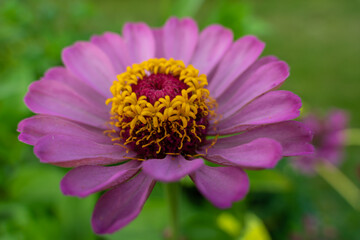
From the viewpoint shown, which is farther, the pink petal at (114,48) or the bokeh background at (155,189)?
the bokeh background at (155,189)

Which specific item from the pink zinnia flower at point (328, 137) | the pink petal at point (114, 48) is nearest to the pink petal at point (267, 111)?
the pink petal at point (114, 48)

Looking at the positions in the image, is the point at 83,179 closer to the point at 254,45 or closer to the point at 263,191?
the point at 254,45

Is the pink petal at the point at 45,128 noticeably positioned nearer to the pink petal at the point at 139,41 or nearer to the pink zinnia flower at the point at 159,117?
the pink zinnia flower at the point at 159,117

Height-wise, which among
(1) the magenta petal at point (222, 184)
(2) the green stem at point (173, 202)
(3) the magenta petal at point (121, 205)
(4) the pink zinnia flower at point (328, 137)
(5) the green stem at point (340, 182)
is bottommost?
(5) the green stem at point (340, 182)

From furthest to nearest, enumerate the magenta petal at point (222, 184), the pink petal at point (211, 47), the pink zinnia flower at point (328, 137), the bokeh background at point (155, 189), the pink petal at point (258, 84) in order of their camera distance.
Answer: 1. the pink zinnia flower at point (328, 137)
2. the bokeh background at point (155, 189)
3. the pink petal at point (211, 47)
4. the pink petal at point (258, 84)
5. the magenta petal at point (222, 184)

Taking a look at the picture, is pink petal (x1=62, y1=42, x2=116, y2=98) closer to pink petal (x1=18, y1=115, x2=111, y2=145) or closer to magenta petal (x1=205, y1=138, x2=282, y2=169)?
pink petal (x1=18, y1=115, x2=111, y2=145)
